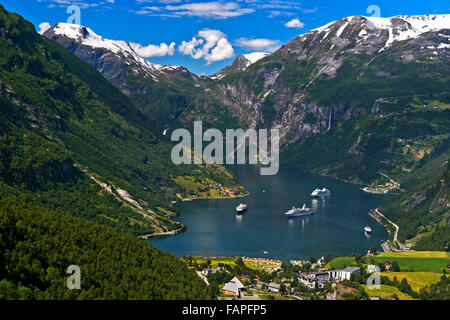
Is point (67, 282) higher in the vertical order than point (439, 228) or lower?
lower

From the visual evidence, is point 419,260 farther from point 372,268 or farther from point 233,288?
point 233,288

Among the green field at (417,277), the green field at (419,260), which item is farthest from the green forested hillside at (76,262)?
the green field at (419,260)

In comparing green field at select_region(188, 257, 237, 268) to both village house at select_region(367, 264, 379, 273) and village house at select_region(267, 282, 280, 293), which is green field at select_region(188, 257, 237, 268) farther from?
village house at select_region(367, 264, 379, 273)

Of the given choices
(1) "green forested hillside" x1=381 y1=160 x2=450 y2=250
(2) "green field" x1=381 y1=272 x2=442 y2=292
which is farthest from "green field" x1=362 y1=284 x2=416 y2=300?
(1) "green forested hillside" x1=381 y1=160 x2=450 y2=250

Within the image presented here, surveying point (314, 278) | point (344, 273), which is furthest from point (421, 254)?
point (314, 278)

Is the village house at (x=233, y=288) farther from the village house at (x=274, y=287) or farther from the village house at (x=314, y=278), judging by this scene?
the village house at (x=314, y=278)
